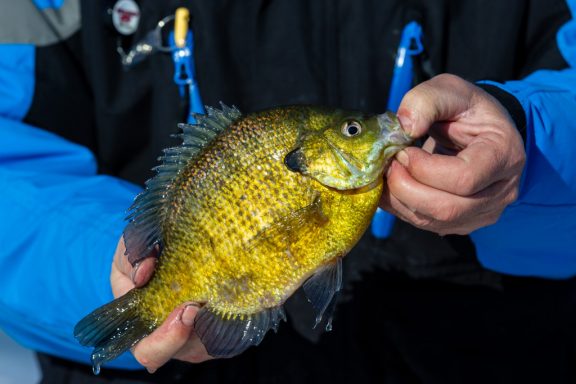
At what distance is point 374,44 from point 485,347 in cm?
141

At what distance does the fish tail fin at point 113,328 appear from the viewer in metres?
1.47

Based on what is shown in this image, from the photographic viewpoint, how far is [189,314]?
4.84 ft

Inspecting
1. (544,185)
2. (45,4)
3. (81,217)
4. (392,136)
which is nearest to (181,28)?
(45,4)

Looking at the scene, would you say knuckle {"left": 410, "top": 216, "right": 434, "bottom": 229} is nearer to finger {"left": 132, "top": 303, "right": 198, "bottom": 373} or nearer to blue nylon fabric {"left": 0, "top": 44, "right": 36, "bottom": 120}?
finger {"left": 132, "top": 303, "right": 198, "bottom": 373}

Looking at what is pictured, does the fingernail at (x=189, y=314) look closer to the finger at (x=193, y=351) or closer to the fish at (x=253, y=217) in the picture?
the fish at (x=253, y=217)

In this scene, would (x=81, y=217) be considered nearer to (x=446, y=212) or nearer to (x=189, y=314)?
(x=189, y=314)

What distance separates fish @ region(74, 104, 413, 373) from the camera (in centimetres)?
136

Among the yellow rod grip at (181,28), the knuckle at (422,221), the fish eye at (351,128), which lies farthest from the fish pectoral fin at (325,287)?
the yellow rod grip at (181,28)

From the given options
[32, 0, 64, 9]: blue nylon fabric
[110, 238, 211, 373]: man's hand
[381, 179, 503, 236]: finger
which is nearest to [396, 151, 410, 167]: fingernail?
[381, 179, 503, 236]: finger

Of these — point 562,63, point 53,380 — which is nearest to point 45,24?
point 53,380

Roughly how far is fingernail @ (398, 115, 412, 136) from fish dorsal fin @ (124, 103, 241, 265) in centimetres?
46

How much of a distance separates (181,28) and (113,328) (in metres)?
1.31

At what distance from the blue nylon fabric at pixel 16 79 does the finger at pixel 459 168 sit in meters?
1.80

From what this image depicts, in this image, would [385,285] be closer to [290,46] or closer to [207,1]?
[290,46]
